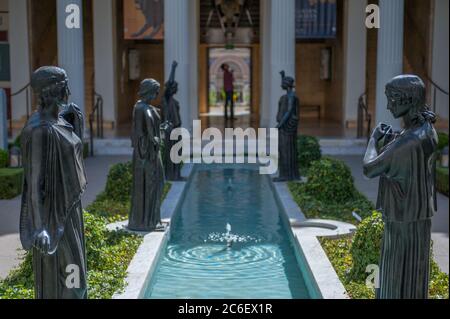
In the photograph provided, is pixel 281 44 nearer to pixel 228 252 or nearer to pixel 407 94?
pixel 228 252

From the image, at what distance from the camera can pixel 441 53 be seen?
833 inches

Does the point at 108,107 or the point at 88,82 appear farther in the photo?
the point at 88,82

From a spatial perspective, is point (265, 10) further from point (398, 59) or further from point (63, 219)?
point (63, 219)

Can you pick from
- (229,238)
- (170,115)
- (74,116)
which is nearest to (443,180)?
(229,238)

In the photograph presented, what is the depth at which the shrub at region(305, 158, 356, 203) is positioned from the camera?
1152 centimetres

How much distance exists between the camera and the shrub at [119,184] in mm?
11570

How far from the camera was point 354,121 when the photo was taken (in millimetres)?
22062

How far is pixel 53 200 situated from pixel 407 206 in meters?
2.32

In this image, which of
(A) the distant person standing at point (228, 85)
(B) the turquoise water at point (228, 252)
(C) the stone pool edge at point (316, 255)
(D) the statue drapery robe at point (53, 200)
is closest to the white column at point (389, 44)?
(B) the turquoise water at point (228, 252)

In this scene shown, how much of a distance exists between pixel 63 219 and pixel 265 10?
61.5 feet

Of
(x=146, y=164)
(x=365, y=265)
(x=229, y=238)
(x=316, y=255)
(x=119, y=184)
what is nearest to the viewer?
(x=365, y=265)
